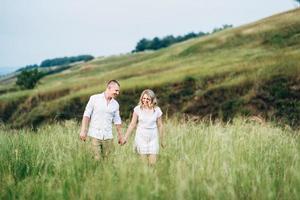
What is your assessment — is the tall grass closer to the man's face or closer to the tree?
the man's face

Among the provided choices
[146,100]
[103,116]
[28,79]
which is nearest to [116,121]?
[103,116]

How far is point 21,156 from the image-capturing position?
7.83m

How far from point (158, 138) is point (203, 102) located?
21.6 m

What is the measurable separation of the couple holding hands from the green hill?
548 centimetres

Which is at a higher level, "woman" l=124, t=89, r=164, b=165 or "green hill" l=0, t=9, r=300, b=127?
"woman" l=124, t=89, r=164, b=165

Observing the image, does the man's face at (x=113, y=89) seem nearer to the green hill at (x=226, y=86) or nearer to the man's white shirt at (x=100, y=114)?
the man's white shirt at (x=100, y=114)

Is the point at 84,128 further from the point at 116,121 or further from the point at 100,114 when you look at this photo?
the point at 116,121

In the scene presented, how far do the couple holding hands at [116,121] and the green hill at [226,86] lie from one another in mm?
5484

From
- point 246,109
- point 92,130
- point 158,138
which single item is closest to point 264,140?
point 158,138

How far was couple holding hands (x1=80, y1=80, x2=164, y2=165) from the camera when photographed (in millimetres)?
8953

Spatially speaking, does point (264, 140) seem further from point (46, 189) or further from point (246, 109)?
point (246, 109)

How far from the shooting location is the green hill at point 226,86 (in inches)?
1069

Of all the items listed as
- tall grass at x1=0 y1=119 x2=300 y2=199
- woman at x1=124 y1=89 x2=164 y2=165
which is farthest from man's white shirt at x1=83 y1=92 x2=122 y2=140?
tall grass at x1=0 y1=119 x2=300 y2=199

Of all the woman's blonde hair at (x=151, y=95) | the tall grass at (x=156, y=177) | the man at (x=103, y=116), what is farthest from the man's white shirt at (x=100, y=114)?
the tall grass at (x=156, y=177)
